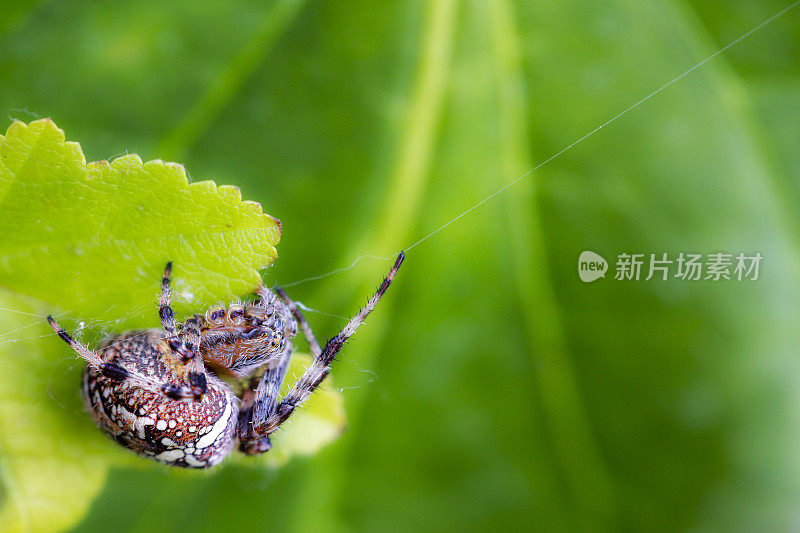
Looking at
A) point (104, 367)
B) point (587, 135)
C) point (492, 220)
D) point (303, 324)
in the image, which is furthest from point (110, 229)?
point (587, 135)

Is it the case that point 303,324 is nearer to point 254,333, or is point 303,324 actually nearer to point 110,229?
point 254,333

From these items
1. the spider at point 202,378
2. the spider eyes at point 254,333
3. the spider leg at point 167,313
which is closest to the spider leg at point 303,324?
the spider at point 202,378

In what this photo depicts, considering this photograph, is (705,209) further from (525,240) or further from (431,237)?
(431,237)

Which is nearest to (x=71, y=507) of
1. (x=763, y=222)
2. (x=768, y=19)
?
(x=763, y=222)

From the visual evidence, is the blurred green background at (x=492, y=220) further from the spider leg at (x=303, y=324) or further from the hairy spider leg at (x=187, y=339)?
the hairy spider leg at (x=187, y=339)

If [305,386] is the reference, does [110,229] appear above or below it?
above

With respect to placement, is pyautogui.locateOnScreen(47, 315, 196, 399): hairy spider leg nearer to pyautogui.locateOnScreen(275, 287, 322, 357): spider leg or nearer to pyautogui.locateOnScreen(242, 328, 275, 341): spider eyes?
pyautogui.locateOnScreen(242, 328, 275, 341): spider eyes

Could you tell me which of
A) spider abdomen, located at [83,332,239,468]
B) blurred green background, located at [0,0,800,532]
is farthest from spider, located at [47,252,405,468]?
blurred green background, located at [0,0,800,532]
